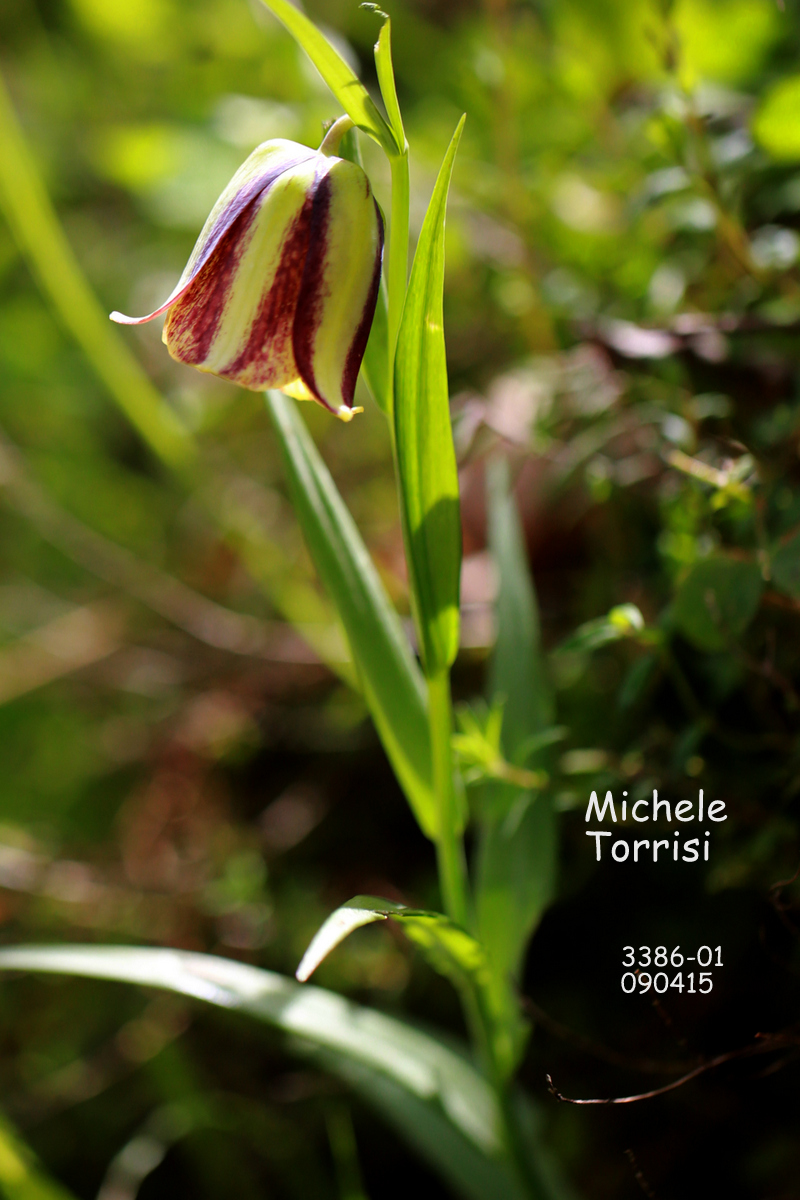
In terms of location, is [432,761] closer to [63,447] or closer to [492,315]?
[492,315]

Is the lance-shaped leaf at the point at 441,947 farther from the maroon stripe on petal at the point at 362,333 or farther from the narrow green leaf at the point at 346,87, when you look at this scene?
the narrow green leaf at the point at 346,87

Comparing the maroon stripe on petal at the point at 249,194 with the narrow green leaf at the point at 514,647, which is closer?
the maroon stripe on petal at the point at 249,194

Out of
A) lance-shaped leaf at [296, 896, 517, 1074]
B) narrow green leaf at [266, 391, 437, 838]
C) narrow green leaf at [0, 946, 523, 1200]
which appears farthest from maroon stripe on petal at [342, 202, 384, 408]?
narrow green leaf at [0, 946, 523, 1200]

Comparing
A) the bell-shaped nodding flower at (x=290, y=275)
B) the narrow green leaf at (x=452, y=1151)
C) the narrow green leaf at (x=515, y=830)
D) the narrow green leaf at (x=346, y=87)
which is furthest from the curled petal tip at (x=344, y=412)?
the narrow green leaf at (x=452, y=1151)

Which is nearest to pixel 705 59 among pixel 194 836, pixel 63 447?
pixel 194 836

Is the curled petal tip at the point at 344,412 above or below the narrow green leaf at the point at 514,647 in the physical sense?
above

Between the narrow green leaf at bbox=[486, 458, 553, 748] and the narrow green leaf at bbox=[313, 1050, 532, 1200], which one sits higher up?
the narrow green leaf at bbox=[486, 458, 553, 748]

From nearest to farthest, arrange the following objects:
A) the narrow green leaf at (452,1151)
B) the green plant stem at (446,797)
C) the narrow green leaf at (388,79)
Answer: the narrow green leaf at (388,79)
the green plant stem at (446,797)
the narrow green leaf at (452,1151)

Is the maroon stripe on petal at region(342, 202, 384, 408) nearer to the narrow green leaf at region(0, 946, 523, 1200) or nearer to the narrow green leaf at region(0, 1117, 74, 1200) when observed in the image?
the narrow green leaf at region(0, 946, 523, 1200)
